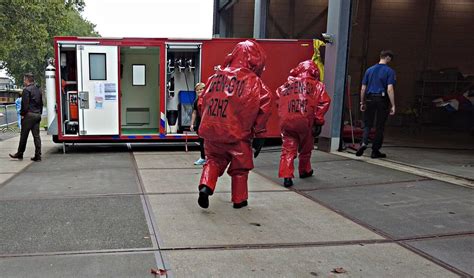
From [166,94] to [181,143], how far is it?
1689mm

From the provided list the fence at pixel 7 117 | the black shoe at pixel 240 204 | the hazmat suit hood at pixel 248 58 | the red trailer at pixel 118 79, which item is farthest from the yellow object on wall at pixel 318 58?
the fence at pixel 7 117

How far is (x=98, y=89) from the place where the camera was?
9898mm

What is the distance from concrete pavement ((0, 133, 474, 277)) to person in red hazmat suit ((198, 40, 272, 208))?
1.54 feet

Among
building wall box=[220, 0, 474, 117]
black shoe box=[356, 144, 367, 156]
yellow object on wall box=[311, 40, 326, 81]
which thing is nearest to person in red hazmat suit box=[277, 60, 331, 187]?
black shoe box=[356, 144, 367, 156]

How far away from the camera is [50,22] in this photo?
79.6 ft

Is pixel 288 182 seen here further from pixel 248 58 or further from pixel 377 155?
pixel 377 155

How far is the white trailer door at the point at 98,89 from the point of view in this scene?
9.73 m

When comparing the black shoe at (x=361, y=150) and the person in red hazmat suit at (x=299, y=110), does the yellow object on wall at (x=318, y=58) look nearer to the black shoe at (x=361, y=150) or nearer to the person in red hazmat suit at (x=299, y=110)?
the black shoe at (x=361, y=150)

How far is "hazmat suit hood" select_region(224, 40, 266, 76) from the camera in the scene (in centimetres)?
482

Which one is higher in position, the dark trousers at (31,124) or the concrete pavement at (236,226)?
the dark trousers at (31,124)

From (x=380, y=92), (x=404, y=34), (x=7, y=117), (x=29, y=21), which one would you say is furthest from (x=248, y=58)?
(x=29, y=21)

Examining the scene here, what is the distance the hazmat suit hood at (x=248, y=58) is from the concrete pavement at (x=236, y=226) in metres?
1.72

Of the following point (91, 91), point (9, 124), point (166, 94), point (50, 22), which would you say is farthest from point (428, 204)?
point (50, 22)

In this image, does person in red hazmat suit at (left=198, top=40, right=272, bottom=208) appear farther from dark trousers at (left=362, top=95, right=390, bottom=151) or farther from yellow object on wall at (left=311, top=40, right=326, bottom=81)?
yellow object on wall at (left=311, top=40, right=326, bottom=81)
